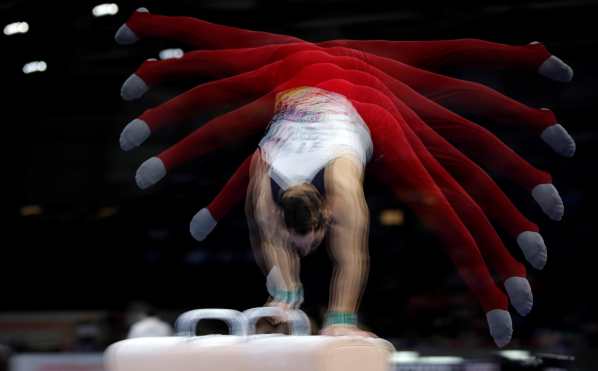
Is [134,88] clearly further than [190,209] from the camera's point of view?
No

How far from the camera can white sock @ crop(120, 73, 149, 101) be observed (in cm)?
555

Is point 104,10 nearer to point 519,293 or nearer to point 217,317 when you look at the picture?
point 519,293

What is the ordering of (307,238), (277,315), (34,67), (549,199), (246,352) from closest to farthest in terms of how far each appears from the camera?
(246,352), (277,315), (307,238), (549,199), (34,67)

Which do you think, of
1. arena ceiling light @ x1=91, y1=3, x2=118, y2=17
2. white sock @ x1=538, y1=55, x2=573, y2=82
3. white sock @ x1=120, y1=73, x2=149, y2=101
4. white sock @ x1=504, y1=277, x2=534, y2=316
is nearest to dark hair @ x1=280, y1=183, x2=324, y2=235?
white sock @ x1=504, y1=277, x2=534, y2=316

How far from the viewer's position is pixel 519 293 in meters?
5.00

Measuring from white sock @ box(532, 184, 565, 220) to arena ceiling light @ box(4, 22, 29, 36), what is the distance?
3212mm

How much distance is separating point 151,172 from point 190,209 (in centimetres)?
44

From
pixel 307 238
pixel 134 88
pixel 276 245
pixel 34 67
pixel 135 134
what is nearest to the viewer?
pixel 307 238

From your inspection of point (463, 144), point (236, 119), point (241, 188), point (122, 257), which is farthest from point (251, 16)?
point (122, 257)

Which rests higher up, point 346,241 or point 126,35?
point 126,35

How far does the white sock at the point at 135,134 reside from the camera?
5445mm

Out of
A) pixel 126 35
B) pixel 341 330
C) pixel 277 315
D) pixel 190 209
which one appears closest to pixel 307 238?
pixel 341 330

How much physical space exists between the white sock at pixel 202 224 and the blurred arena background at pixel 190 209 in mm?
104

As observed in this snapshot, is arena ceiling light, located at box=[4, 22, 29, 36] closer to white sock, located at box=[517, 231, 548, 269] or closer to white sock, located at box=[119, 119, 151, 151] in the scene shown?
white sock, located at box=[119, 119, 151, 151]
